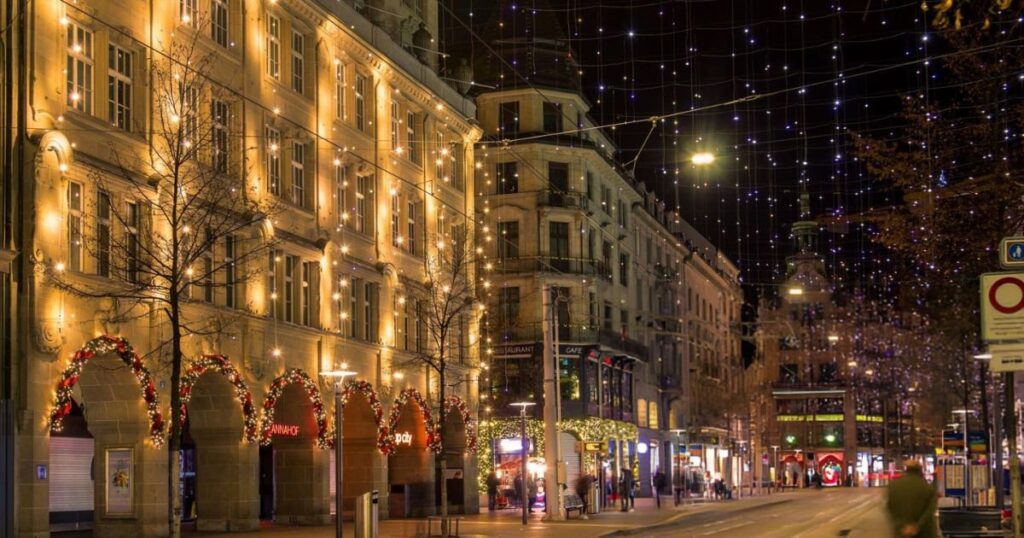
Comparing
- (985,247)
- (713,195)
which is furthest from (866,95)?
(713,195)

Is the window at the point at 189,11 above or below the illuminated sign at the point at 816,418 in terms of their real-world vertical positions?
above

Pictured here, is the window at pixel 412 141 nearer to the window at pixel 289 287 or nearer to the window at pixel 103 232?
the window at pixel 289 287

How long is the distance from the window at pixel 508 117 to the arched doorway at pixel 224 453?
35842 millimetres

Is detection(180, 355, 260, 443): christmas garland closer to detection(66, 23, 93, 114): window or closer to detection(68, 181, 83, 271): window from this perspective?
detection(68, 181, 83, 271): window

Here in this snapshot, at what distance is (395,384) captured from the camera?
46.1 m

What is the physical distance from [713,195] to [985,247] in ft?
109

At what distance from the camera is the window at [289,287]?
127 ft

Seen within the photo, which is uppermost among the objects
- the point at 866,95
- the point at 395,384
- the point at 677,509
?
the point at 866,95

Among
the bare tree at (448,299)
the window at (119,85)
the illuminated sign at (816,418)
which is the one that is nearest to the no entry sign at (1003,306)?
the window at (119,85)

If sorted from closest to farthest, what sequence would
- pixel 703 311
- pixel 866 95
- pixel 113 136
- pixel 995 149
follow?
pixel 995 149
pixel 113 136
pixel 866 95
pixel 703 311

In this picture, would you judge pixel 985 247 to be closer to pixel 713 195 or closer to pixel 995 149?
pixel 995 149

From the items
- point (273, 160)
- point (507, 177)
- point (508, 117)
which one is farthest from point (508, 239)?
point (273, 160)

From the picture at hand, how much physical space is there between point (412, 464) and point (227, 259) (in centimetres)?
1551

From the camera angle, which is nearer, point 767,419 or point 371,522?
point 371,522
